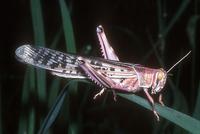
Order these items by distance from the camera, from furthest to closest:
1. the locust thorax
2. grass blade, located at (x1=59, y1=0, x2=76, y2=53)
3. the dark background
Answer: the dark background < the locust thorax < grass blade, located at (x1=59, y1=0, x2=76, y2=53)

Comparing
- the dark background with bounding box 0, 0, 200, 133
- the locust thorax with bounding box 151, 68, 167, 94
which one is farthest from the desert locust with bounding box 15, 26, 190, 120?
the dark background with bounding box 0, 0, 200, 133

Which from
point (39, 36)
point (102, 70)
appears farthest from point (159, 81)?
point (39, 36)

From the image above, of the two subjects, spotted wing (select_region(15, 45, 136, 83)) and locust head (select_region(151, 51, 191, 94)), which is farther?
locust head (select_region(151, 51, 191, 94))

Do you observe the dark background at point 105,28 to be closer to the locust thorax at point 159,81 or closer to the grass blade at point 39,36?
the locust thorax at point 159,81

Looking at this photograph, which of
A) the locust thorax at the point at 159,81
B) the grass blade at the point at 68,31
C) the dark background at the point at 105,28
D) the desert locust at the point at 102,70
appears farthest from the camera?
the dark background at the point at 105,28

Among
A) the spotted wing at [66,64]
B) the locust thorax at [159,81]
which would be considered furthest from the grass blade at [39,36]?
the locust thorax at [159,81]

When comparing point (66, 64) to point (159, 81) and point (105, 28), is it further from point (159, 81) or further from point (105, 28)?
point (105, 28)

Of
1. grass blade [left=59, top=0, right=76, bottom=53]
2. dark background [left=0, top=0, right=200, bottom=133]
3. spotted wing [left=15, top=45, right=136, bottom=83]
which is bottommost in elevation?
spotted wing [left=15, top=45, right=136, bottom=83]

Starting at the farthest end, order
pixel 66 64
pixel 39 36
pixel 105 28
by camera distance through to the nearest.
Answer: pixel 105 28 → pixel 66 64 → pixel 39 36

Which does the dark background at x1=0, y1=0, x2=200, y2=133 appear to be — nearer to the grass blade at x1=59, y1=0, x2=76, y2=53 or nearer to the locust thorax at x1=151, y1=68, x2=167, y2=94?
the locust thorax at x1=151, y1=68, x2=167, y2=94

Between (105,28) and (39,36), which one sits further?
(105,28)
